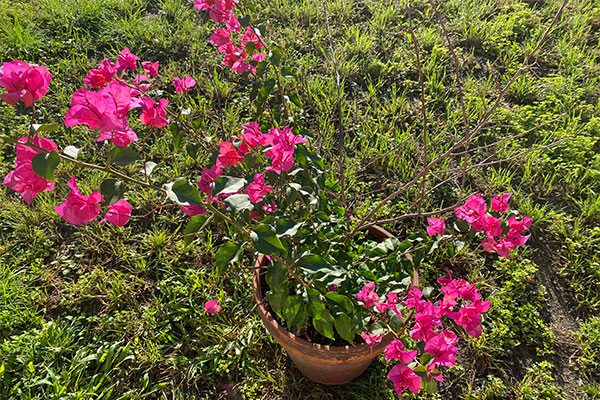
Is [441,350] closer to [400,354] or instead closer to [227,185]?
[400,354]

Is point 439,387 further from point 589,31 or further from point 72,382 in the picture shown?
point 589,31

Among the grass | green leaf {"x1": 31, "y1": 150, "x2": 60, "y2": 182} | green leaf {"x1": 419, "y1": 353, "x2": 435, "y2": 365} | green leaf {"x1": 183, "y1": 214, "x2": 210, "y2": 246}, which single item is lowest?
the grass

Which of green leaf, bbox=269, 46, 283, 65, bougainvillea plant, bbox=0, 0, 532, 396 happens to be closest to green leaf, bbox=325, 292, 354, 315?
bougainvillea plant, bbox=0, 0, 532, 396

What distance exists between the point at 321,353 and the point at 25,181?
981 mm

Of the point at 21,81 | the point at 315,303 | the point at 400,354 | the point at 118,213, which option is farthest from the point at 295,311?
the point at 21,81

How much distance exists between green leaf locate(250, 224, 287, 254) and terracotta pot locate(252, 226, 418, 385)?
0.47 meters

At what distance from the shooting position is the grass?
72.0 inches

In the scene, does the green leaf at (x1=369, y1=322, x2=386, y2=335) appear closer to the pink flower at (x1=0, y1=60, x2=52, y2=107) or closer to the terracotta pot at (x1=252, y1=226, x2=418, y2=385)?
the terracotta pot at (x1=252, y1=226, x2=418, y2=385)

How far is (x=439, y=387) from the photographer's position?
1804mm

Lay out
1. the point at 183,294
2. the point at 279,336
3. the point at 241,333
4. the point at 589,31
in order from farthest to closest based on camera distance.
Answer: the point at 589,31 < the point at 183,294 < the point at 241,333 < the point at 279,336

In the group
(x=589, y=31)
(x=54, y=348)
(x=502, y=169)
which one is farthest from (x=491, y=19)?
(x=54, y=348)

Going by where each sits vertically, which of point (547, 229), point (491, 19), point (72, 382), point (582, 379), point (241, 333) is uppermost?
point (491, 19)

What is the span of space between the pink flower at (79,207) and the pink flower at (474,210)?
964mm

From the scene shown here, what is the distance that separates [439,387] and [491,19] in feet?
9.39
